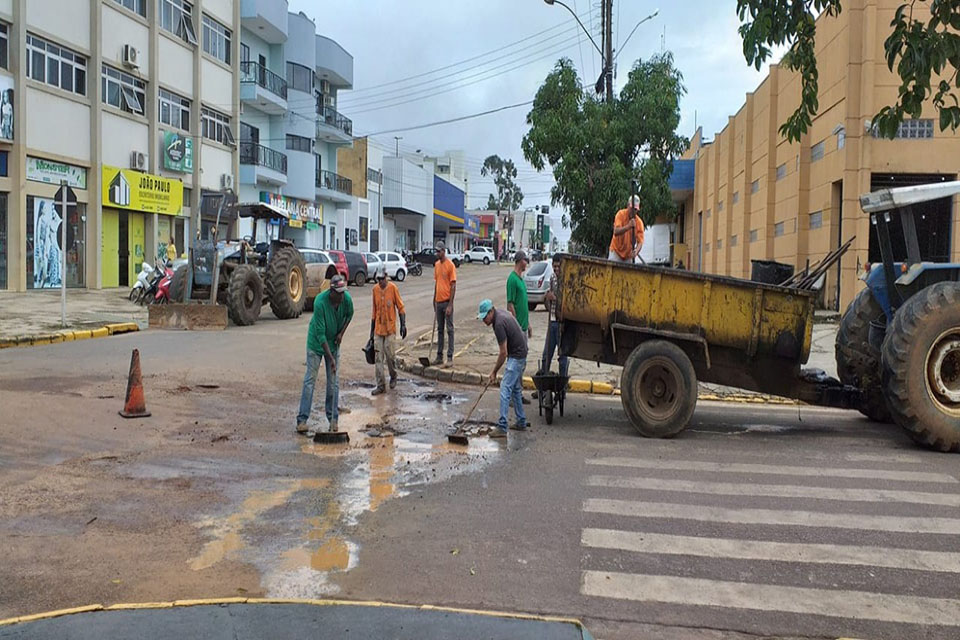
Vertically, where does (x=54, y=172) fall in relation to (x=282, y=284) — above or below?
above

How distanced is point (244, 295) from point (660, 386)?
39.3ft

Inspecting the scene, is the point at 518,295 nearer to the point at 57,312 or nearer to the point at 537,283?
the point at 57,312

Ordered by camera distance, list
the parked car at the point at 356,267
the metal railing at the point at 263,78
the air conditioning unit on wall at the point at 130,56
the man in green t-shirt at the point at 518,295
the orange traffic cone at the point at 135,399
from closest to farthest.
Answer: the orange traffic cone at the point at 135,399 → the man in green t-shirt at the point at 518,295 → the air conditioning unit on wall at the point at 130,56 → the parked car at the point at 356,267 → the metal railing at the point at 263,78

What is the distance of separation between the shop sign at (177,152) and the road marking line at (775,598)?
30.7 meters

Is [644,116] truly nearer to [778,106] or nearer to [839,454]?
[778,106]

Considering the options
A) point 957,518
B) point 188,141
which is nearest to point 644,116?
point 957,518

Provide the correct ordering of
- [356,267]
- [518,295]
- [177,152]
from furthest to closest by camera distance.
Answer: [356,267]
[177,152]
[518,295]

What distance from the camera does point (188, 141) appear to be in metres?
32.9

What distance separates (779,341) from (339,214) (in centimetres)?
4725

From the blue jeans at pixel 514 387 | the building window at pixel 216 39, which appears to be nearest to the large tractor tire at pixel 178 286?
the blue jeans at pixel 514 387

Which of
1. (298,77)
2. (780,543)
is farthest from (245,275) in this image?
(298,77)

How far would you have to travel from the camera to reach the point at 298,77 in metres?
43.5

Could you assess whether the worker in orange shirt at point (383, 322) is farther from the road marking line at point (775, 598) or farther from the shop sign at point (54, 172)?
the shop sign at point (54, 172)

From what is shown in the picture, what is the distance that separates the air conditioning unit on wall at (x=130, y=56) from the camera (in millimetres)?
28972
